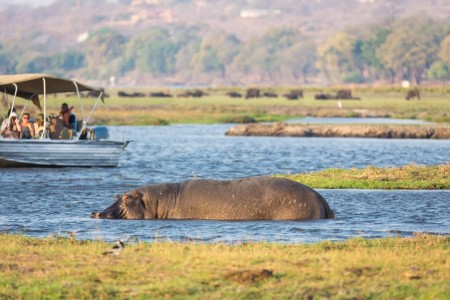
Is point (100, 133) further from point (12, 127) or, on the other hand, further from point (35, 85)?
point (12, 127)

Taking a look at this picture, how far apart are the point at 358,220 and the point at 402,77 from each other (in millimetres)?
181253

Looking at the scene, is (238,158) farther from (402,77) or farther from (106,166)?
(402,77)

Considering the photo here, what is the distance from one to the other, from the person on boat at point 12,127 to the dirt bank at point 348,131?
22876 mm

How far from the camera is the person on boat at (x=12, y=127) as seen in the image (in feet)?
93.9

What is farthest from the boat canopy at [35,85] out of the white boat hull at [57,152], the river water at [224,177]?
the river water at [224,177]

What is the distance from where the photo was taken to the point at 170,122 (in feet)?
211

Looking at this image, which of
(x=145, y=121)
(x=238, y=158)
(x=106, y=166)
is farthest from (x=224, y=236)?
(x=145, y=121)

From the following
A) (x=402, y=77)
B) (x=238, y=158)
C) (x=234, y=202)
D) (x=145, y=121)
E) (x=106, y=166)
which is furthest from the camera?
(x=402, y=77)

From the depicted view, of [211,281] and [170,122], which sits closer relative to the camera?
[211,281]

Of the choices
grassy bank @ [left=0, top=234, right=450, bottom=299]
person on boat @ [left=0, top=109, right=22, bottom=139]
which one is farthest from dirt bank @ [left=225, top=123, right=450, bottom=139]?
grassy bank @ [left=0, top=234, right=450, bottom=299]

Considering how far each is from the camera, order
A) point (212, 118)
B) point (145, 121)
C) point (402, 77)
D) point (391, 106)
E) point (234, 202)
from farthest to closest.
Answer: point (402, 77) < point (391, 106) < point (212, 118) < point (145, 121) < point (234, 202)

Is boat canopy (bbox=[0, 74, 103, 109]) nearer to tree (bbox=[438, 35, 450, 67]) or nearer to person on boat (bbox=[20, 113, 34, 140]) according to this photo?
person on boat (bbox=[20, 113, 34, 140])

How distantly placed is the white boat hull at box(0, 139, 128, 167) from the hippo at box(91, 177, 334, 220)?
1157 centimetres

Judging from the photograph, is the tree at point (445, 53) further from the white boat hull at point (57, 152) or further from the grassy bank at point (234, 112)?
the white boat hull at point (57, 152)
